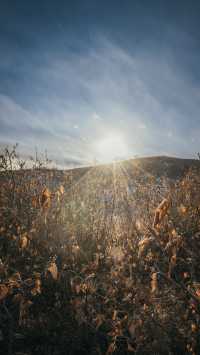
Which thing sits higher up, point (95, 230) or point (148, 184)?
point (148, 184)

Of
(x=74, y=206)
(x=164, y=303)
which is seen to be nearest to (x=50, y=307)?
(x=164, y=303)

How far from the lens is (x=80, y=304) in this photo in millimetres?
2885

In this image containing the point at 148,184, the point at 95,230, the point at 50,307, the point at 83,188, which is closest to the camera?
the point at 50,307

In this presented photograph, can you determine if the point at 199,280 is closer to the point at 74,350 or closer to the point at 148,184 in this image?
the point at 74,350

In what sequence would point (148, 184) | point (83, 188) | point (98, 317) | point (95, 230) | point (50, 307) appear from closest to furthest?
point (98, 317), point (50, 307), point (95, 230), point (148, 184), point (83, 188)

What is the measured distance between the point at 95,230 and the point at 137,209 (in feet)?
3.33

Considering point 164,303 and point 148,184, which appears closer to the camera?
point 164,303

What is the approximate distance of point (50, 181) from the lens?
6004 millimetres

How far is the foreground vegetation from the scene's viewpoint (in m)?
2.71

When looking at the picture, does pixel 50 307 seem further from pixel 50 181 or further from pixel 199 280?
pixel 50 181

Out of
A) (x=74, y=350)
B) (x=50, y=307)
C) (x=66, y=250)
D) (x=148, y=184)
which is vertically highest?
(x=148, y=184)

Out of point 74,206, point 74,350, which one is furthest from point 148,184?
point 74,350

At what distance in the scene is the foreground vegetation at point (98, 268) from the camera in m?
2.71

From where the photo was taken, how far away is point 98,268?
392 cm
